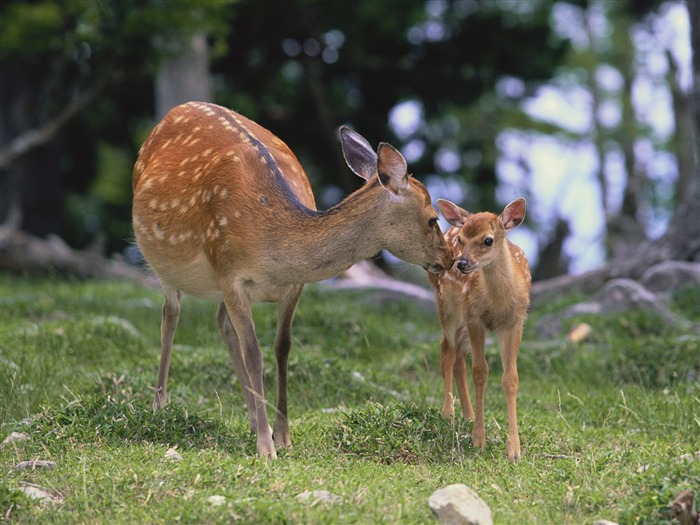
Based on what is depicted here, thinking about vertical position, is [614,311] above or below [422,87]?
below

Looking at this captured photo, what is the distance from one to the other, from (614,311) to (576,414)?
2.93m

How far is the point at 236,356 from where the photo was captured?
6.60 meters

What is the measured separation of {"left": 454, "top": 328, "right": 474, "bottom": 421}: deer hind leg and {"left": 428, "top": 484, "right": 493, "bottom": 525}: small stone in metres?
1.99

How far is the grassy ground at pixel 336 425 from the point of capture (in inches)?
186

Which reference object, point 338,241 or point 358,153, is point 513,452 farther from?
point 358,153

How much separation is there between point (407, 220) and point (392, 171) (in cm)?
28

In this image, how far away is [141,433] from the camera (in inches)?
231

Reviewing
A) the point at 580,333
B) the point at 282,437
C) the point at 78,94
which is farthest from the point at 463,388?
the point at 78,94

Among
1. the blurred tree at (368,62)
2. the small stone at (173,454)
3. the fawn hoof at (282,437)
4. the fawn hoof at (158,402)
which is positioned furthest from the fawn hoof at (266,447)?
the blurred tree at (368,62)

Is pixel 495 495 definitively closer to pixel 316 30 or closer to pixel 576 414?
pixel 576 414

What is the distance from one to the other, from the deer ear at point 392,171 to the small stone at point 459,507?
6.12 feet

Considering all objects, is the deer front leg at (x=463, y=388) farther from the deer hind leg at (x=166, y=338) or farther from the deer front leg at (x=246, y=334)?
the deer hind leg at (x=166, y=338)

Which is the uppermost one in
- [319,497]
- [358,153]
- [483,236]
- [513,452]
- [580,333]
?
[358,153]

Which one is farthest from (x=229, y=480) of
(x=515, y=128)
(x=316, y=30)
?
(x=515, y=128)
